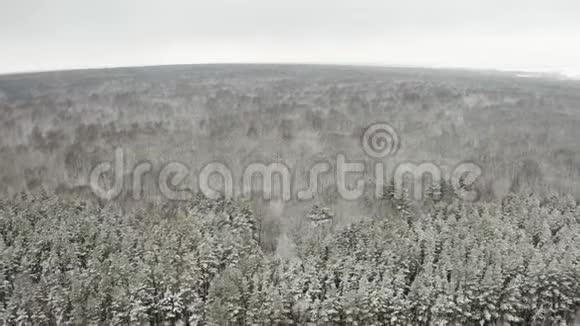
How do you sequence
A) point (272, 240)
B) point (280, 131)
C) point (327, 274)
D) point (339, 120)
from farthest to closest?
point (339, 120) < point (280, 131) < point (272, 240) < point (327, 274)

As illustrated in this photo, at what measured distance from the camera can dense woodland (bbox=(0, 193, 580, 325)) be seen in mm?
30703

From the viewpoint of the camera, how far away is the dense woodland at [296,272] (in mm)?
30703

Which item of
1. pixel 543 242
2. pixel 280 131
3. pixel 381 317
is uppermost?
pixel 280 131

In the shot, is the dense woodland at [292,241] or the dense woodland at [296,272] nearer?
the dense woodland at [296,272]

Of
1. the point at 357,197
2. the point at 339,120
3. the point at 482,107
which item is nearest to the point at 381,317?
the point at 357,197

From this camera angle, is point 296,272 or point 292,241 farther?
point 292,241

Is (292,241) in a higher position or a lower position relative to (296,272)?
lower

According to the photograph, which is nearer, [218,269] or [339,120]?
[218,269]

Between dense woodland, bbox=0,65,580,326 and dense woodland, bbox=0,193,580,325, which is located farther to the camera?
dense woodland, bbox=0,65,580,326

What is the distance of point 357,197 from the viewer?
Answer: 4938cm

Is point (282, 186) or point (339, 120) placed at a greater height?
point (339, 120)

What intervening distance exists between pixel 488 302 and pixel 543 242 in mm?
9395

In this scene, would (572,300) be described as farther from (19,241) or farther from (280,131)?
(280,131)

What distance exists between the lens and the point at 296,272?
111 feet
